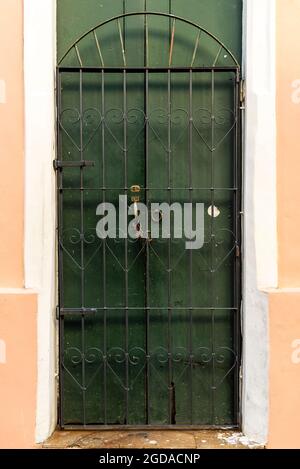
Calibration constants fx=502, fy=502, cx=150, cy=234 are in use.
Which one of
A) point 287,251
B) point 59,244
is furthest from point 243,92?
point 59,244

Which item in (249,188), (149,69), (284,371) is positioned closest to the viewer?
(284,371)

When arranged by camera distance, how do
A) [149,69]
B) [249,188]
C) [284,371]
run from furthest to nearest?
[149,69], [249,188], [284,371]

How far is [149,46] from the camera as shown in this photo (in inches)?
136

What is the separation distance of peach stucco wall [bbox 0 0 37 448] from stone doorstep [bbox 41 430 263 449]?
241 millimetres

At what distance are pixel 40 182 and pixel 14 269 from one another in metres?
0.59

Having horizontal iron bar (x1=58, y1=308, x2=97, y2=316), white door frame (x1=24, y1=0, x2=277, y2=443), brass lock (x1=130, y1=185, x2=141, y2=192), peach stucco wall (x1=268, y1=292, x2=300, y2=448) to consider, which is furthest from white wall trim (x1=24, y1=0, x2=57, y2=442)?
peach stucco wall (x1=268, y1=292, x2=300, y2=448)

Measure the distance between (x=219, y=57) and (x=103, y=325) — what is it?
200cm

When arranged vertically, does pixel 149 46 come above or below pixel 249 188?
above

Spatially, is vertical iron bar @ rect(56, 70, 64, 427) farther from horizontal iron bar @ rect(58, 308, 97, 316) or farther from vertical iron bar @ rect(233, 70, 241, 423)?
vertical iron bar @ rect(233, 70, 241, 423)

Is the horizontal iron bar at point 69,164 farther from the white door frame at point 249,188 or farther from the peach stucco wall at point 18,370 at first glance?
the peach stucco wall at point 18,370

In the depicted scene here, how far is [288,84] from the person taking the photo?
3.21 metres

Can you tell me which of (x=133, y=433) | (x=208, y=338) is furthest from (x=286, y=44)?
(x=133, y=433)

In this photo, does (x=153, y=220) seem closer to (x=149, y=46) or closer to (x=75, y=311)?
(x=75, y=311)

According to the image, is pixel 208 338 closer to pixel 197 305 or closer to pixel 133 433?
pixel 197 305
